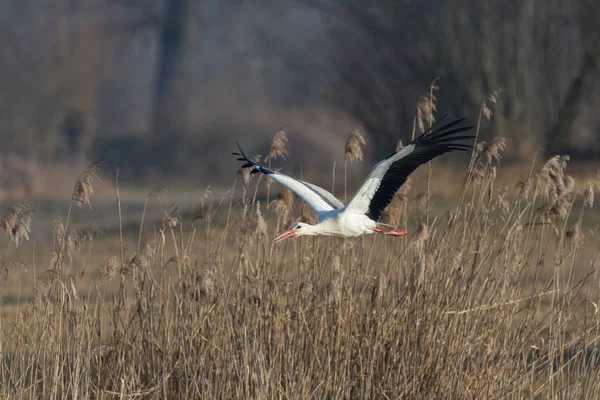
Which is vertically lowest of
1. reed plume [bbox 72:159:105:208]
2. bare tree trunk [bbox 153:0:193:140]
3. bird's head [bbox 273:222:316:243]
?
bird's head [bbox 273:222:316:243]

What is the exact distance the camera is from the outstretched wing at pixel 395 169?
5141 millimetres

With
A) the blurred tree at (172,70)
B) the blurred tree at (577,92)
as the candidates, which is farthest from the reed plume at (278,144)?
the blurred tree at (172,70)

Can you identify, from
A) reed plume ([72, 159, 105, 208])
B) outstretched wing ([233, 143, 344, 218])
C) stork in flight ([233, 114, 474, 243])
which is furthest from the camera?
outstretched wing ([233, 143, 344, 218])

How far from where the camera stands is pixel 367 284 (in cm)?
520

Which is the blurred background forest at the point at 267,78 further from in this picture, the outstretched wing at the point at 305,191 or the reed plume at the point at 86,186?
the reed plume at the point at 86,186

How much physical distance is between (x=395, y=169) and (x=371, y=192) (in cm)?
19

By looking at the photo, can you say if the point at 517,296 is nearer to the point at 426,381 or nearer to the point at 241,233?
the point at 426,381

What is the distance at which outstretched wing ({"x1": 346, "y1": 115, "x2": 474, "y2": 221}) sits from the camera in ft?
16.9

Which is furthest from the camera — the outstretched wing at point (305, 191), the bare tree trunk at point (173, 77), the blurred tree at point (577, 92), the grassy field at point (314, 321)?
the bare tree trunk at point (173, 77)

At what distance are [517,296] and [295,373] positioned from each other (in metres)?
1.06

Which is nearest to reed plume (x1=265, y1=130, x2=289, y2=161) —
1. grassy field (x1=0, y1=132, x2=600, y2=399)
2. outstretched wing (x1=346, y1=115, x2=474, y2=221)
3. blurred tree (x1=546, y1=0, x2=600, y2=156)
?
grassy field (x1=0, y1=132, x2=600, y2=399)

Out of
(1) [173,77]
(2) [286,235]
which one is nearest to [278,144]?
(2) [286,235]

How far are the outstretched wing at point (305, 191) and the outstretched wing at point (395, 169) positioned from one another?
20 centimetres

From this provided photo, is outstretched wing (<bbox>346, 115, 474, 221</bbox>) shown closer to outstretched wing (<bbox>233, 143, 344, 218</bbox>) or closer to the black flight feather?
the black flight feather
